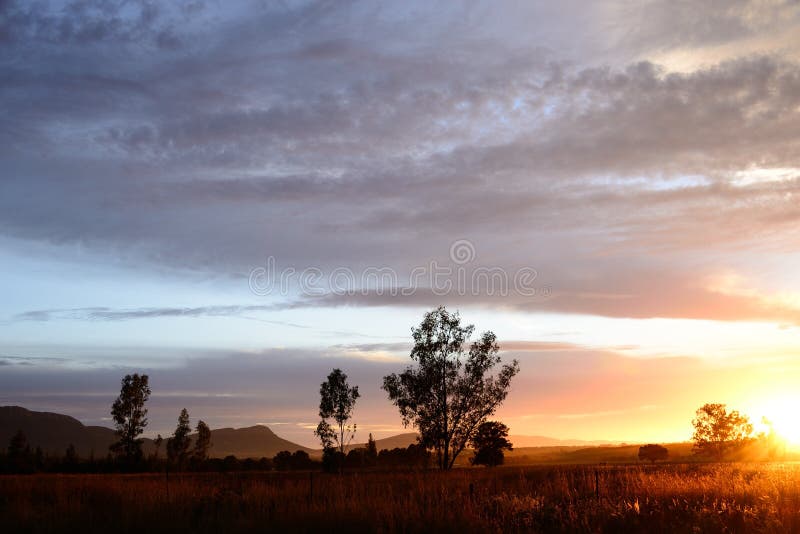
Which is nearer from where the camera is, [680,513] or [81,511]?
[680,513]

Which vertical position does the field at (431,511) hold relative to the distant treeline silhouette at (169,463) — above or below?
above

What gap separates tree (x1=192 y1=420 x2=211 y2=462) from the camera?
101050 mm

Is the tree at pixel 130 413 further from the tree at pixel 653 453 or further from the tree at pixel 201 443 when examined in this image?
the tree at pixel 653 453

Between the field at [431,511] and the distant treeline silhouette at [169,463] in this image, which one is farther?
the distant treeline silhouette at [169,463]

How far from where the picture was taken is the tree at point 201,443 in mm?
101050

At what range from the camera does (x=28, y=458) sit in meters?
84.1

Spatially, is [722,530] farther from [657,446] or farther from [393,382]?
[657,446]

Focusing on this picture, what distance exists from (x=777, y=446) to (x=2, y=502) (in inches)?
4543

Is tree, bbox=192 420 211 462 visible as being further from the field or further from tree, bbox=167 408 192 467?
the field

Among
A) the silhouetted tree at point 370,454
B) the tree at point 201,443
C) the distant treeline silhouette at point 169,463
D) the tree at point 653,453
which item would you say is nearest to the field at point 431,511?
the distant treeline silhouette at point 169,463

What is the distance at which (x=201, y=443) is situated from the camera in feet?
343

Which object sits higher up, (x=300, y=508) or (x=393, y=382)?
(x=393, y=382)

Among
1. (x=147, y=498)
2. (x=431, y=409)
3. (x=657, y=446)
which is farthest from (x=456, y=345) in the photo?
(x=657, y=446)

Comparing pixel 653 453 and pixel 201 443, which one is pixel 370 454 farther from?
pixel 653 453
